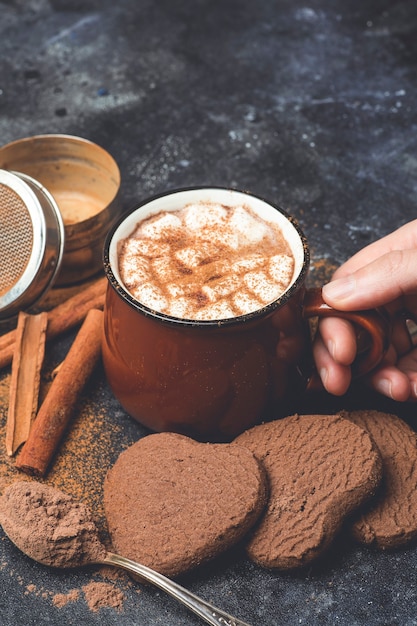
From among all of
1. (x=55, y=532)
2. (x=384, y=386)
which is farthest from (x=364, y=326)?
(x=55, y=532)

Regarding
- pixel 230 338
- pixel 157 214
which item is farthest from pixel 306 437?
pixel 157 214

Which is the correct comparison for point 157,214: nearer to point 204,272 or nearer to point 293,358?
point 204,272

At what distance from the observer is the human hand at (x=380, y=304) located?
1.53 m

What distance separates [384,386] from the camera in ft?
5.71

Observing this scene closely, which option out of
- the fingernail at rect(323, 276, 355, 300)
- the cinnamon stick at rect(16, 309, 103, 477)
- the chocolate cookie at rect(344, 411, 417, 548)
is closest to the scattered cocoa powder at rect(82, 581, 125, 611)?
the cinnamon stick at rect(16, 309, 103, 477)

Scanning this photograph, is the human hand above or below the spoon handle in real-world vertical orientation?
above

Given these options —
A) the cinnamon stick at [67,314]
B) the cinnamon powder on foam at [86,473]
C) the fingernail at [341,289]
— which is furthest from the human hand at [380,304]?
the cinnamon stick at [67,314]

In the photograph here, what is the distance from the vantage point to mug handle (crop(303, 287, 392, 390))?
153 centimetres

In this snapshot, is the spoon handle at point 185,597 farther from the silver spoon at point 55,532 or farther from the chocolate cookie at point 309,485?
the chocolate cookie at point 309,485

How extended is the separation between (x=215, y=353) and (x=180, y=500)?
30 cm

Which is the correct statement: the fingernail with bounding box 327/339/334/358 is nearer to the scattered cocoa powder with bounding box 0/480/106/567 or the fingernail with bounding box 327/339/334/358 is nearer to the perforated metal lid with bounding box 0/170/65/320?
the scattered cocoa powder with bounding box 0/480/106/567

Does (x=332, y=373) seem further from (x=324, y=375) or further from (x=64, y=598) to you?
(x=64, y=598)

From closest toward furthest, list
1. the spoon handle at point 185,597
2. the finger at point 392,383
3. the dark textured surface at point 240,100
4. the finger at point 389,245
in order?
the spoon handle at point 185,597, the finger at point 392,383, the finger at point 389,245, the dark textured surface at point 240,100

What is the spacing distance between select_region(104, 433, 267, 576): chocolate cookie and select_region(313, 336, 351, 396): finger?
0.26 metres
